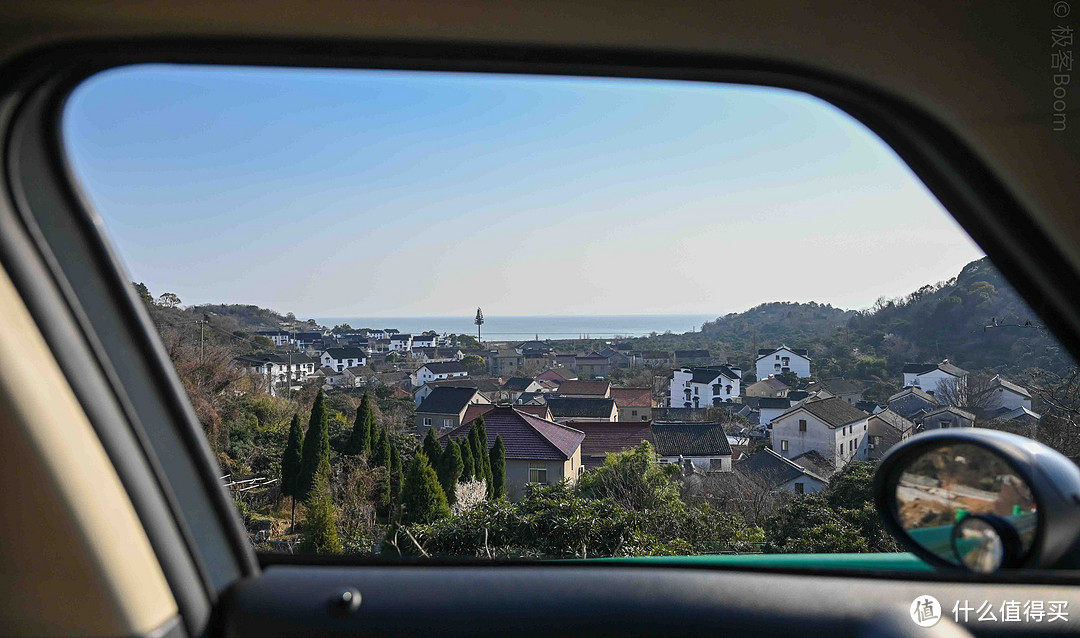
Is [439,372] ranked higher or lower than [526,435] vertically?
higher

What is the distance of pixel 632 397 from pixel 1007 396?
0.93 m

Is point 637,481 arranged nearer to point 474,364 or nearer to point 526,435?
point 526,435

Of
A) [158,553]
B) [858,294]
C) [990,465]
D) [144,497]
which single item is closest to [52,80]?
[144,497]

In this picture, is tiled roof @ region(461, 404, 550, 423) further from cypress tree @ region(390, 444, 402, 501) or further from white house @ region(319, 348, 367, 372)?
white house @ region(319, 348, 367, 372)

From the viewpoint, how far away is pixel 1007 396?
1525 mm

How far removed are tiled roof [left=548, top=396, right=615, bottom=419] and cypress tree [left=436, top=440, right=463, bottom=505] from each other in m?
0.33

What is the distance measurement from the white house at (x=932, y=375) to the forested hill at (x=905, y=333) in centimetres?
2

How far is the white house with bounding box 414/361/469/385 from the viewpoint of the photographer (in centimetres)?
201

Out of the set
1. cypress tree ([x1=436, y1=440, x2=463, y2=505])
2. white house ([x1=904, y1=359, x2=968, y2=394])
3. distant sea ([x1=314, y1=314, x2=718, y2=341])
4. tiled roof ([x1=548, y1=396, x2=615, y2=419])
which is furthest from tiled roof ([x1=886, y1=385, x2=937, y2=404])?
cypress tree ([x1=436, y1=440, x2=463, y2=505])

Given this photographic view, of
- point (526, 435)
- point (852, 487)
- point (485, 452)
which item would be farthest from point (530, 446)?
point (852, 487)

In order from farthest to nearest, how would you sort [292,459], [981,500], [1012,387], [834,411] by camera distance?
[292,459]
[834,411]
[1012,387]
[981,500]

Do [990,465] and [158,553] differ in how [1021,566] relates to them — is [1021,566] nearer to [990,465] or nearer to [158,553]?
[990,465]

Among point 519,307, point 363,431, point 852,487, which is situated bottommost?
point 852,487

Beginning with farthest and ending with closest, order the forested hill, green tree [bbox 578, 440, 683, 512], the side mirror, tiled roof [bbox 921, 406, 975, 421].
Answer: green tree [bbox 578, 440, 683, 512], tiled roof [bbox 921, 406, 975, 421], the forested hill, the side mirror
